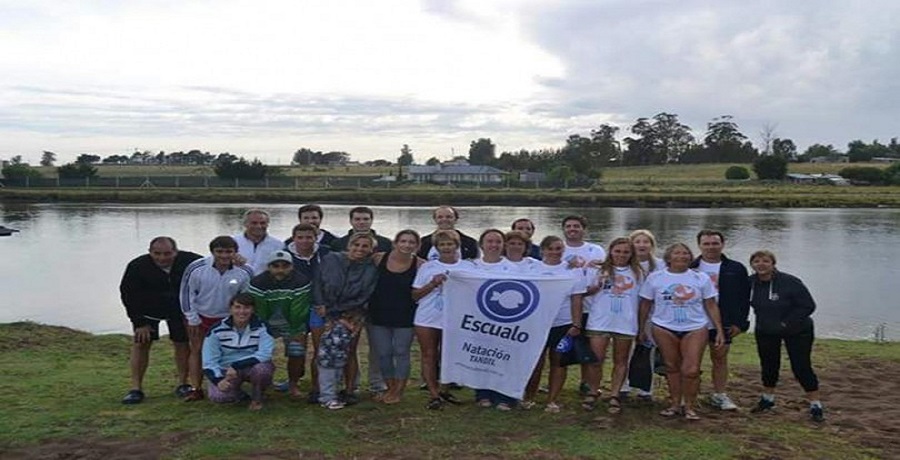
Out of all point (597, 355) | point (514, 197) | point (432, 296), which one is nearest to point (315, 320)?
point (432, 296)

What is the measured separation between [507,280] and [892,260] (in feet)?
79.6

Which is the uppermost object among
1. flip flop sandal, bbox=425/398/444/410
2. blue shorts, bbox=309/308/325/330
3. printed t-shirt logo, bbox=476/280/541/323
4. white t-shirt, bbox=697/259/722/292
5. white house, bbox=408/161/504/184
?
white house, bbox=408/161/504/184

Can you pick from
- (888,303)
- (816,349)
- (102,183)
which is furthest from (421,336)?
(102,183)

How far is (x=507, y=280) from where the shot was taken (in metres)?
6.98

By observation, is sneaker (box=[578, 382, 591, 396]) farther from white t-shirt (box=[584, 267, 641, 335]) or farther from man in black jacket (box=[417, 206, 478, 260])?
man in black jacket (box=[417, 206, 478, 260])

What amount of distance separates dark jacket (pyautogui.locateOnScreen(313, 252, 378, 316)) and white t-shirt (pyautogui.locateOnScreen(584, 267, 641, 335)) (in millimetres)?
2116

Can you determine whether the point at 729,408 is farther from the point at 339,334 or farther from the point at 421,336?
the point at 339,334

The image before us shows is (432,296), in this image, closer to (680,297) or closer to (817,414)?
(680,297)

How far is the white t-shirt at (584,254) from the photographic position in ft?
24.5

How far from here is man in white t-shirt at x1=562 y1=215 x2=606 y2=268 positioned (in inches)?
295

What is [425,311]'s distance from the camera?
7.10 meters

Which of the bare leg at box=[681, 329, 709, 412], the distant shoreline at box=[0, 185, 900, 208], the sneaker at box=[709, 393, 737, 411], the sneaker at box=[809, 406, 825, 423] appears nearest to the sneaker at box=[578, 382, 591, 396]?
the bare leg at box=[681, 329, 709, 412]

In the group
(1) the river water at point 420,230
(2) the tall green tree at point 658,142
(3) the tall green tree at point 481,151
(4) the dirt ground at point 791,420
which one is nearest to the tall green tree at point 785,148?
(2) the tall green tree at point 658,142

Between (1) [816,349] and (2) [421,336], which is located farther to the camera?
(1) [816,349]
